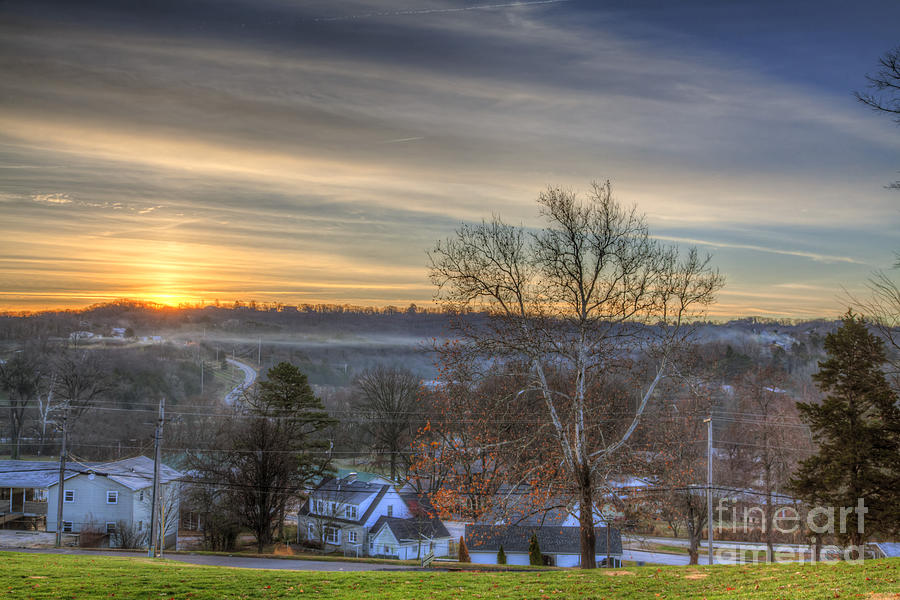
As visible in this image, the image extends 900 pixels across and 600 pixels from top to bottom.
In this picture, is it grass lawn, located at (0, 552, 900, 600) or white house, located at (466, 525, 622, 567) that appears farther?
white house, located at (466, 525, 622, 567)

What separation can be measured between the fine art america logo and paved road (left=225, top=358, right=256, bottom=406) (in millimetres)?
36314

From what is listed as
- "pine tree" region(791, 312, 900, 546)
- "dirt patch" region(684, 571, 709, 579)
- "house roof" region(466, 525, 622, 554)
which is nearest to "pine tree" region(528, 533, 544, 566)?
"house roof" region(466, 525, 622, 554)

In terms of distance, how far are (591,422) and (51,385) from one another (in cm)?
5106

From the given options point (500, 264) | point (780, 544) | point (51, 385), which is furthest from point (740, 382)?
point (51, 385)

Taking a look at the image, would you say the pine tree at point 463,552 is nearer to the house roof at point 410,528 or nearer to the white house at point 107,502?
the house roof at point 410,528

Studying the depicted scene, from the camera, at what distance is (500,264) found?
1909 centimetres

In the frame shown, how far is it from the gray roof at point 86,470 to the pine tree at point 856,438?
33.9 meters

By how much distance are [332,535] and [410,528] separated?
4.81m

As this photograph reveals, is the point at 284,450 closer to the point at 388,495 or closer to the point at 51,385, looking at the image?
the point at 388,495

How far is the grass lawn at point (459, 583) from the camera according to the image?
12703 millimetres

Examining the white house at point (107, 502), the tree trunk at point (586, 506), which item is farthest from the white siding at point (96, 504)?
the tree trunk at point (586, 506)

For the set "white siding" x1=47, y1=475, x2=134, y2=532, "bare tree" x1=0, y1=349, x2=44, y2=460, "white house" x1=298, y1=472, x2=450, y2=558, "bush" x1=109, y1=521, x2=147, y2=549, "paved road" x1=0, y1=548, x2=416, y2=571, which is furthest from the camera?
"bare tree" x1=0, y1=349, x2=44, y2=460

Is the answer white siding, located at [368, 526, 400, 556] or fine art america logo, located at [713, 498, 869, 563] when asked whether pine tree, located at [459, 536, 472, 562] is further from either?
fine art america logo, located at [713, 498, 869, 563]

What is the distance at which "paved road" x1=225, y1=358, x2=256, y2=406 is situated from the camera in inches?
2135
